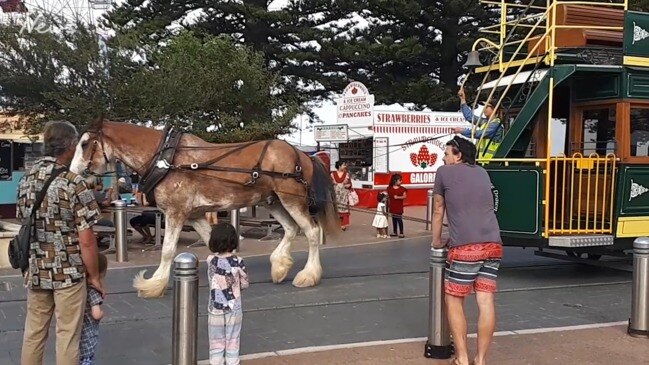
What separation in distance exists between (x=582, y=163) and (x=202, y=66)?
40.6 ft

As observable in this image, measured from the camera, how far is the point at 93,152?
8258 mm

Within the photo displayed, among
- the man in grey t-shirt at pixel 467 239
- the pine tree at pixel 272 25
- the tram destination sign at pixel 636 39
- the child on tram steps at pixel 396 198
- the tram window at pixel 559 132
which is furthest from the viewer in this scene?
the pine tree at pixel 272 25

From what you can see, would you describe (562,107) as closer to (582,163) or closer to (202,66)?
(582,163)

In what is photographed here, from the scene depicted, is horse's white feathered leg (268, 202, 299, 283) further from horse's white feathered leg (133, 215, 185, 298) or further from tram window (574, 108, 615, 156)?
tram window (574, 108, 615, 156)

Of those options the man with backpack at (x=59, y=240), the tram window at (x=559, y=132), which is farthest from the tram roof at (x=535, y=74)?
the man with backpack at (x=59, y=240)

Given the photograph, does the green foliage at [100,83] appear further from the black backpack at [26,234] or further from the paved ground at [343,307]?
the black backpack at [26,234]

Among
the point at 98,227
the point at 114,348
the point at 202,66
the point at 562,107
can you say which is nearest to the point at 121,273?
the point at 98,227

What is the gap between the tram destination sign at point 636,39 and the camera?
943 centimetres

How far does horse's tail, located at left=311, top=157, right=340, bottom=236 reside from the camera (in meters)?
9.45

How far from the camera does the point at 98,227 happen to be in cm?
1311

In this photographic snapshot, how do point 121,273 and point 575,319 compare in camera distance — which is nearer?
point 575,319

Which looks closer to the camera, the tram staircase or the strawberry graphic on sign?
the tram staircase

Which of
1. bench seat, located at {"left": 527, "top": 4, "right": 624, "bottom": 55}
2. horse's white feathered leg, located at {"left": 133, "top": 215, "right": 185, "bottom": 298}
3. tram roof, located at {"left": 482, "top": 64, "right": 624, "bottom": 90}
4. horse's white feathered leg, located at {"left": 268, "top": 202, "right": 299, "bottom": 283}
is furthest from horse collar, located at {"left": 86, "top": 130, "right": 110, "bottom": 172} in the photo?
bench seat, located at {"left": 527, "top": 4, "right": 624, "bottom": 55}

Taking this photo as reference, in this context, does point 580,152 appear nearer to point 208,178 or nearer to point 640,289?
point 640,289
